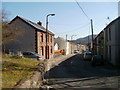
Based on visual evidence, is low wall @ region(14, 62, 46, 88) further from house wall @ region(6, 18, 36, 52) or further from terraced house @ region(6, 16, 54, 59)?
house wall @ region(6, 18, 36, 52)

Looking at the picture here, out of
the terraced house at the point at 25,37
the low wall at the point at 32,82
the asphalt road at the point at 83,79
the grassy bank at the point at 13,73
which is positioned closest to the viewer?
the low wall at the point at 32,82

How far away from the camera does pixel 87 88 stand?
24.2ft

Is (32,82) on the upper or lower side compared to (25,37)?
lower

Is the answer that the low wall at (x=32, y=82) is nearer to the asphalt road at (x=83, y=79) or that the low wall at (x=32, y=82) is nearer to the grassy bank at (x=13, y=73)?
the grassy bank at (x=13, y=73)

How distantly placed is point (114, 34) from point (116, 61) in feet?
10.1

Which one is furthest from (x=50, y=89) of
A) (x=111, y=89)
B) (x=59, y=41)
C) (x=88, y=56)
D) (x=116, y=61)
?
(x=59, y=41)

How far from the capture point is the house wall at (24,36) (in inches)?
1032

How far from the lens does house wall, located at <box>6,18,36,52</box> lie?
26.2 meters

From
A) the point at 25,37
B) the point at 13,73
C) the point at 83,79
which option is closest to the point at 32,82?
the point at 13,73

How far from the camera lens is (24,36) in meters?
26.6

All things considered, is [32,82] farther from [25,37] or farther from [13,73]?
[25,37]

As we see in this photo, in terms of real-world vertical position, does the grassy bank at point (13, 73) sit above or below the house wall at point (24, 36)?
below

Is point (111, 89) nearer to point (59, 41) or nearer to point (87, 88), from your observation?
point (87, 88)

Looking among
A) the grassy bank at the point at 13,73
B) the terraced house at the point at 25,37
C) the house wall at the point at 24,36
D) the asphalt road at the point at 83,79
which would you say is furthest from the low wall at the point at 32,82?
the house wall at the point at 24,36
